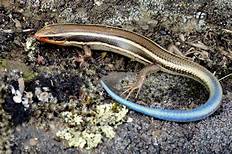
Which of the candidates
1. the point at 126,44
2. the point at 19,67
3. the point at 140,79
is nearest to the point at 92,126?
the point at 140,79

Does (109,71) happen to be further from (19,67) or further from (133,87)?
(19,67)

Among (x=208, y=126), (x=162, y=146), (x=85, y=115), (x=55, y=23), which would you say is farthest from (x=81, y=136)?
(x=55, y=23)

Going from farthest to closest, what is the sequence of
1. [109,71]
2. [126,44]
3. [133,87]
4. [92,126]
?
[126,44]
[109,71]
[133,87]
[92,126]

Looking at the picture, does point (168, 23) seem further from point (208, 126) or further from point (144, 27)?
point (208, 126)

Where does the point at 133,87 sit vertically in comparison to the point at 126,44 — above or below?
below

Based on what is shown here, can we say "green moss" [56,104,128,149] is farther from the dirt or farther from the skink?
the skink

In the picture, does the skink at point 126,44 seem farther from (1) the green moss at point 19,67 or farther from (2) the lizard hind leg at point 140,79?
(1) the green moss at point 19,67

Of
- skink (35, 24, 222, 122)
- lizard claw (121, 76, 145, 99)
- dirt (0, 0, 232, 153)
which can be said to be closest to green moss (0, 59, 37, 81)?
dirt (0, 0, 232, 153)

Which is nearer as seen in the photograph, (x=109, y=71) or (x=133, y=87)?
(x=133, y=87)

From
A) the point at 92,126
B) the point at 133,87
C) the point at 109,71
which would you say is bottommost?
the point at 92,126
